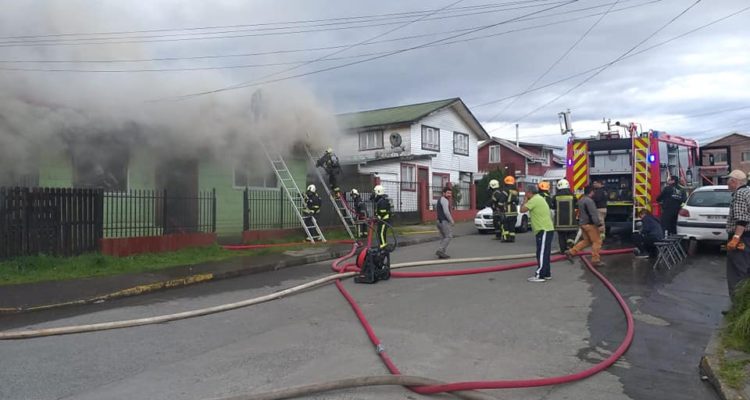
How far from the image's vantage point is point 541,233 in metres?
9.21

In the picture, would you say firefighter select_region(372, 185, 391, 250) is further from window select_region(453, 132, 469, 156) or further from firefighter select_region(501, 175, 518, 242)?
window select_region(453, 132, 469, 156)

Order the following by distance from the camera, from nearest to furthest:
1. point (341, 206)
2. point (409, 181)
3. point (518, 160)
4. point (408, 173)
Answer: point (341, 206)
point (409, 181)
point (408, 173)
point (518, 160)

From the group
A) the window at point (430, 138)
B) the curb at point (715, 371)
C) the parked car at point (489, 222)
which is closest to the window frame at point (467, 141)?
the window at point (430, 138)

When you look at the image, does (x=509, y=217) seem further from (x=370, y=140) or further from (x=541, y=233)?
(x=370, y=140)

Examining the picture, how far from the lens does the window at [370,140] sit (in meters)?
30.0

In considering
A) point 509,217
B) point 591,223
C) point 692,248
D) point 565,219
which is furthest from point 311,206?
point 692,248

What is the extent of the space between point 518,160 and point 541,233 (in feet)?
116

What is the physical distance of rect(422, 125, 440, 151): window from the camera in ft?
97.8

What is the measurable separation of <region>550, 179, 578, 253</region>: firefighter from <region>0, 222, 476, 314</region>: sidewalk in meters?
5.06

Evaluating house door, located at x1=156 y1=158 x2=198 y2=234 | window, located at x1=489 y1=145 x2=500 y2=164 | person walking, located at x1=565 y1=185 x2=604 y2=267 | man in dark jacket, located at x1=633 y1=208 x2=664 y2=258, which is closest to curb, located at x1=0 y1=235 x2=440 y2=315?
house door, located at x1=156 y1=158 x2=198 y2=234

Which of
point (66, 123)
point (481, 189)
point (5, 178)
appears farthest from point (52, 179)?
point (481, 189)

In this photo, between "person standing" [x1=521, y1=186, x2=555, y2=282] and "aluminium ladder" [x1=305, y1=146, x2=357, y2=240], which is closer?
"person standing" [x1=521, y1=186, x2=555, y2=282]

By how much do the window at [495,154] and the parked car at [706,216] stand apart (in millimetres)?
32325

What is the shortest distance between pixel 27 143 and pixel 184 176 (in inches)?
171
